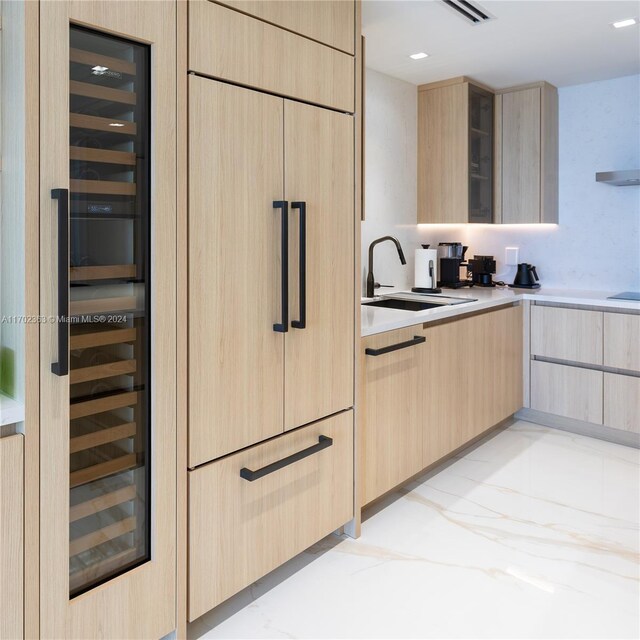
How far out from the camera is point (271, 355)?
184cm

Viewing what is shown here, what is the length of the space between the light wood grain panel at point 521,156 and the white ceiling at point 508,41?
0.50 feet

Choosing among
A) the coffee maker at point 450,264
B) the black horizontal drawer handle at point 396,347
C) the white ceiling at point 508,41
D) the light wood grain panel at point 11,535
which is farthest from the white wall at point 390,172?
the light wood grain panel at point 11,535

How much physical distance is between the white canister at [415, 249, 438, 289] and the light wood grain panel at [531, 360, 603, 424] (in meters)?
0.87

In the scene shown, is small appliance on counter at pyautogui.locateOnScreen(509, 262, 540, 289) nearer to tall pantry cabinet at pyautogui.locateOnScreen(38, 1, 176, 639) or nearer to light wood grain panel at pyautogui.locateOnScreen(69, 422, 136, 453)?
tall pantry cabinet at pyautogui.locateOnScreen(38, 1, 176, 639)

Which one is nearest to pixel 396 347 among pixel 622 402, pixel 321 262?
pixel 321 262

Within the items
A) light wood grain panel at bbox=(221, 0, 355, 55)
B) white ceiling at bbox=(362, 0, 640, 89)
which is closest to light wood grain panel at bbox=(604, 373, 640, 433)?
white ceiling at bbox=(362, 0, 640, 89)

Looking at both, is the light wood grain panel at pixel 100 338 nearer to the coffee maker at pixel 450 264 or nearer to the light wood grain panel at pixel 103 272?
the light wood grain panel at pixel 103 272

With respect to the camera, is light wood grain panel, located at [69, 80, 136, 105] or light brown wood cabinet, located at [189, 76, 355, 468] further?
light brown wood cabinet, located at [189, 76, 355, 468]

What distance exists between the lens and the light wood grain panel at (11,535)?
1.26m

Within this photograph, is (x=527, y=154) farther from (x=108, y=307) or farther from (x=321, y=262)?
(x=108, y=307)

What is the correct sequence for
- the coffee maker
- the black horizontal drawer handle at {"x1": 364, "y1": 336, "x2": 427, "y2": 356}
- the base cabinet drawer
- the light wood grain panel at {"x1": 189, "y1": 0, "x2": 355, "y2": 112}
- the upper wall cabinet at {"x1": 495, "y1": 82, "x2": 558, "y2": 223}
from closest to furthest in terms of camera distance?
1. the light wood grain panel at {"x1": 189, "y1": 0, "x2": 355, "y2": 112}
2. the base cabinet drawer
3. the black horizontal drawer handle at {"x1": 364, "y1": 336, "x2": 427, "y2": 356}
4. the upper wall cabinet at {"x1": 495, "y1": 82, "x2": 558, "y2": 223}
5. the coffee maker

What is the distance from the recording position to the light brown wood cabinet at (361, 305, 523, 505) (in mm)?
2385

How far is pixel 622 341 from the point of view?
3.29 meters

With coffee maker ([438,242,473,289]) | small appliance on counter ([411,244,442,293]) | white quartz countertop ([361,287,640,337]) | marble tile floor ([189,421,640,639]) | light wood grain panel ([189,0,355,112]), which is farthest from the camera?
coffee maker ([438,242,473,289])
